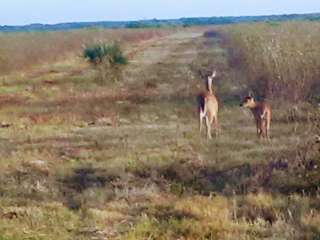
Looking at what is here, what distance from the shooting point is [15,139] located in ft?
50.2

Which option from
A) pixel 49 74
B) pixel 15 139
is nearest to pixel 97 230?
pixel 15 139

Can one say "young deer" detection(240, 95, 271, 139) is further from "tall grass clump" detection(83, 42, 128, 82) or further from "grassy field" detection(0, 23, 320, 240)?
"tall grass clump" detection(83, 42, 128, 82)

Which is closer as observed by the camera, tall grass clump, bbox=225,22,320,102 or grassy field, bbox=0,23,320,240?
grassy field, bbox=0,23,320,240

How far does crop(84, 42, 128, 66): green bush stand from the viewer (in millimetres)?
30503

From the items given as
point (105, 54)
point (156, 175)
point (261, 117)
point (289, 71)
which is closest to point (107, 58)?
point (105, 54)

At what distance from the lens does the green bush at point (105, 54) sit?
3050 centimetres

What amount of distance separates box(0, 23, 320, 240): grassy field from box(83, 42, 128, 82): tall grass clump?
33.0ft

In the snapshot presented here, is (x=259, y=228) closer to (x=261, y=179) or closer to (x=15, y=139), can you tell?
(x=261, y=179)

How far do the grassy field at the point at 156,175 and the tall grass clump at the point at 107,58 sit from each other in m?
10.0

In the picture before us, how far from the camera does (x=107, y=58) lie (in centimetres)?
3028

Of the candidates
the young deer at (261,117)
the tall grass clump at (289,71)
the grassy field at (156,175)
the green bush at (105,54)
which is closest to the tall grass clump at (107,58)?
the green bush at (105,54)

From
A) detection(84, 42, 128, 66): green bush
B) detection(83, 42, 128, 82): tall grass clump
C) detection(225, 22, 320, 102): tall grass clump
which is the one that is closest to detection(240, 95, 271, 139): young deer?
detection(225, 22, 320, 102): tall grass clump

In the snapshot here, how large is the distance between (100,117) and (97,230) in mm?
10682

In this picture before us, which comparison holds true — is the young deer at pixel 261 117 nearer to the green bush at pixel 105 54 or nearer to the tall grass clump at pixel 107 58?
the tall grass clump at pixel 107 58
